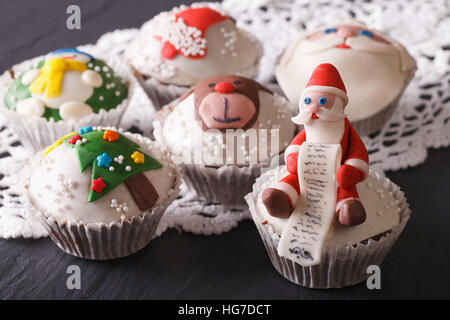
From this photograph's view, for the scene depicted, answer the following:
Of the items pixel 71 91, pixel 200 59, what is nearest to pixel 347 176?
pixel 200 59

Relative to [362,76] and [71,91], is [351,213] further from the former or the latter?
[71,91]

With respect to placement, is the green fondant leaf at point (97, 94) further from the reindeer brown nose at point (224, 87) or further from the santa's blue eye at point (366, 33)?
the santa's blue eye at point (366, 33)

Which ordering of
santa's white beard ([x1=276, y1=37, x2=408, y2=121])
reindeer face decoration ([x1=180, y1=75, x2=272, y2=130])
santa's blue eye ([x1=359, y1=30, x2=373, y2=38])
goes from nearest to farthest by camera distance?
reindeer face decoration ([x1=180, y1=75, x2=272, y2=130])
santa's white beard ([x1=276, y1=37, x2=408, y2=121])
santa's blue eye ([x1=359, y1=30, x2=373, y2=38])

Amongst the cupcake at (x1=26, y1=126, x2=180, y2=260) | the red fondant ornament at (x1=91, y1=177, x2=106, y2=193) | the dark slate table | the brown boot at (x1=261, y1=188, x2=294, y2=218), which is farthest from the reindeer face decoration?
the brown boot at (x1=261, y1=188, x2=294, y2=218)

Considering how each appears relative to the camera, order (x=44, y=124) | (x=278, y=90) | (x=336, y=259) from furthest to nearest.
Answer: (x=278, y=90)
(x=44, y=124)
(x=336, y=259)

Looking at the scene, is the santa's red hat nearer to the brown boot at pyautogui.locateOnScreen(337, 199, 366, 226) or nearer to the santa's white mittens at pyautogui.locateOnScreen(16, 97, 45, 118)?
the brown boot at pyautogui.locateOnScreen(337, 199, 366, 226)
